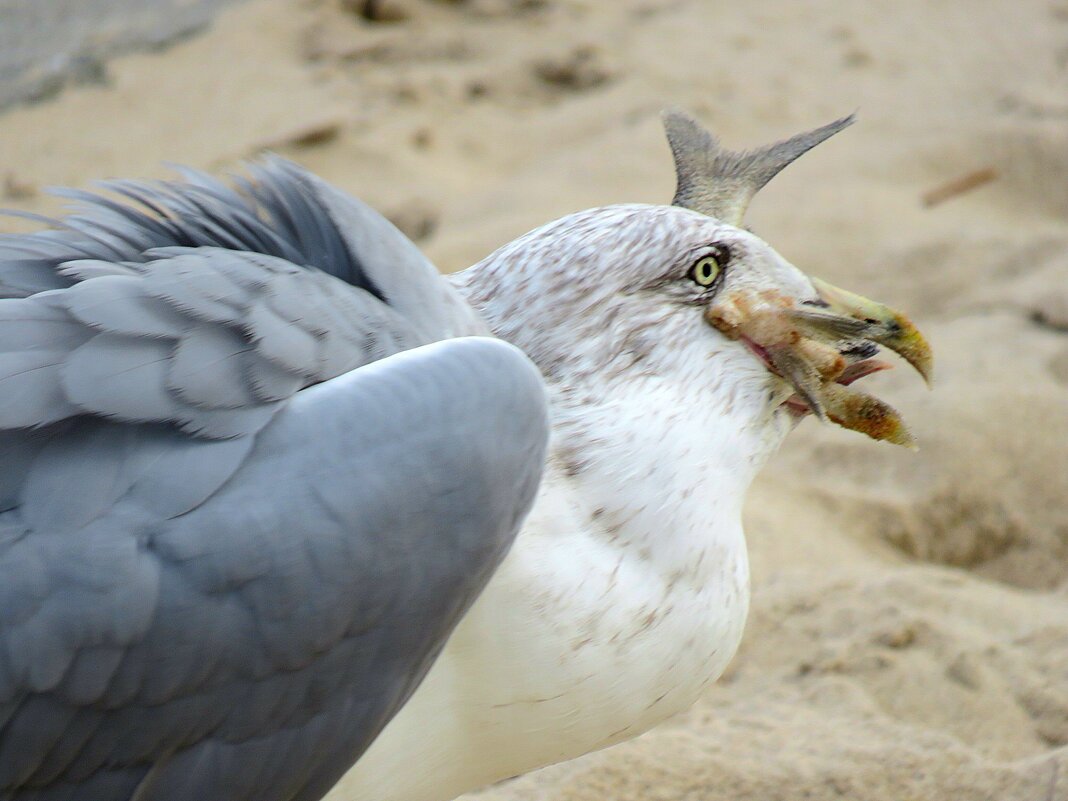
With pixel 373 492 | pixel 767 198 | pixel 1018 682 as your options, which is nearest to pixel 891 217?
pixel 767 198

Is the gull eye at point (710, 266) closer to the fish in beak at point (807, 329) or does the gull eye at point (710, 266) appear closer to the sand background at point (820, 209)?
the fish in beak at point (807, 329)

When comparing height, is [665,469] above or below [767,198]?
above

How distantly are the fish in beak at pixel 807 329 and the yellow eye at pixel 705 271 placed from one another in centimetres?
3

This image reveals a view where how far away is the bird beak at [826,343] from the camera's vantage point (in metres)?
2.00

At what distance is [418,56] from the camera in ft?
20.4

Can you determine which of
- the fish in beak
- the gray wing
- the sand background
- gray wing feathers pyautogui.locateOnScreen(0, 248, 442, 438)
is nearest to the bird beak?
the fish in beak

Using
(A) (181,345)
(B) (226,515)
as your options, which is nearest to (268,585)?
(B) (226,515)

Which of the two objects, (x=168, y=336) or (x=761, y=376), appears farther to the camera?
(x=761, y=376)

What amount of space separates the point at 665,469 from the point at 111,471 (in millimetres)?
717

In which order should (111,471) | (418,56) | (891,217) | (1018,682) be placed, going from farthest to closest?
1. (418,56)
2. (891,217)
3. (1018,682)
4. (111,471)

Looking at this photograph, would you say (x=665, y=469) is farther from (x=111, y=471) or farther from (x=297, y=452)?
(x=111, y=471)

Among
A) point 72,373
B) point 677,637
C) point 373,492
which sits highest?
point 72,373

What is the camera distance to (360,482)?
164 centimetres

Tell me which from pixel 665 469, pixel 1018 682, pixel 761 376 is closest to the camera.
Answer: pixel 665 469
